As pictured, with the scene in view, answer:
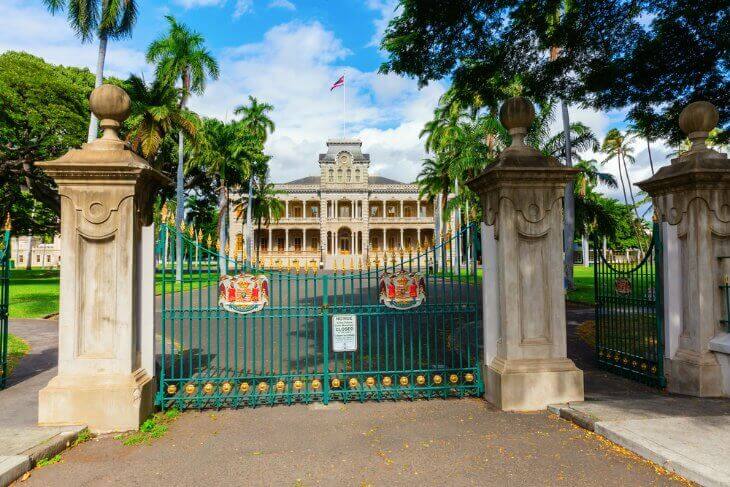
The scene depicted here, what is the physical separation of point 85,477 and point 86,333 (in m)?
1.70

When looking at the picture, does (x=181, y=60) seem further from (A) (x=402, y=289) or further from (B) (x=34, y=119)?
(A) (x=402, y=289)

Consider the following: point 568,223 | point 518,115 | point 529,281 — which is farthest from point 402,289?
point 568,223

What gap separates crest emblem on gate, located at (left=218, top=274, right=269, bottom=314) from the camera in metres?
5.71

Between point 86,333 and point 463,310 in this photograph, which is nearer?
point 86,333

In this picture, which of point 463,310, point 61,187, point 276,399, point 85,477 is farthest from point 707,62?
point 85,477

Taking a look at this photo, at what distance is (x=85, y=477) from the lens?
383cm

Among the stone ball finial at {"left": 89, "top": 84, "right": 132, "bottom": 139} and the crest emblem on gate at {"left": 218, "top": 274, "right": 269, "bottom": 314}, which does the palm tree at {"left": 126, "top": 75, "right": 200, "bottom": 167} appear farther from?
the crest emblem on gate at {"left": 218, "top": 274, "right": 269, "bottom": 314}

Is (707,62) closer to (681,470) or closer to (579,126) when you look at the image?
(681,470)

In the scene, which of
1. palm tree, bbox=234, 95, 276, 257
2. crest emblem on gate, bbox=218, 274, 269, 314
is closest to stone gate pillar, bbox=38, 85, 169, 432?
crest emblem on gate, bbox=218, 274, 269, 314

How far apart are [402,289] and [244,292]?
2062 mm

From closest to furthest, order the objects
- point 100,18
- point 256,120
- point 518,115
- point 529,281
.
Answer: point 529,281
point 518,115
point 100,18
point 256,120

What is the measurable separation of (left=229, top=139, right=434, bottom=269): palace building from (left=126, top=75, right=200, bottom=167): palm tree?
133 feet

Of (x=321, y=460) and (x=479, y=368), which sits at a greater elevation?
(x=479, y=368)

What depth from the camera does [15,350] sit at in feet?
29.2
